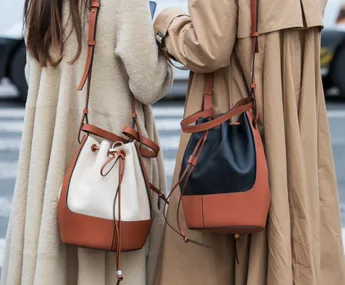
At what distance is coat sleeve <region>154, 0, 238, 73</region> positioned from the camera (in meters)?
2.46

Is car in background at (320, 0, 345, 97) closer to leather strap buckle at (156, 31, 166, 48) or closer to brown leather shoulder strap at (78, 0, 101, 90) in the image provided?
leather strap buckle at (156, 31, 166, 48)

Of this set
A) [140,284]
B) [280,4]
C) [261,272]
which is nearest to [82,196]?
[140,284]

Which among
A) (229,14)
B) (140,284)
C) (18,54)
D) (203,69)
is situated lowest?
(140,284)

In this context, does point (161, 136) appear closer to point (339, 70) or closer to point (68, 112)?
point (339, 70)

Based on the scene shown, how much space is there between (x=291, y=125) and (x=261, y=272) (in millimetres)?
521

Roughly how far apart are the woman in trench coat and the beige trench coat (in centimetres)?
12

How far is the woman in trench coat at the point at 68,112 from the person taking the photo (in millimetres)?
2561

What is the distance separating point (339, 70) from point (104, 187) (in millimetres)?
9115

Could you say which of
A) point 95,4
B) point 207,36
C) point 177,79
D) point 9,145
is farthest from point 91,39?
point 177,79

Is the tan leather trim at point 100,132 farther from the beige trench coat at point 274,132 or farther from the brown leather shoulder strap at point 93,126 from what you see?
the beige trench coat at point 274,132

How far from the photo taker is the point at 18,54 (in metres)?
10.6

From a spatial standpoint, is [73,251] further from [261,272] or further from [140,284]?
[261,272]

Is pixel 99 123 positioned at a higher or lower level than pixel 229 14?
lower

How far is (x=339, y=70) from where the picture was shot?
1107cm
